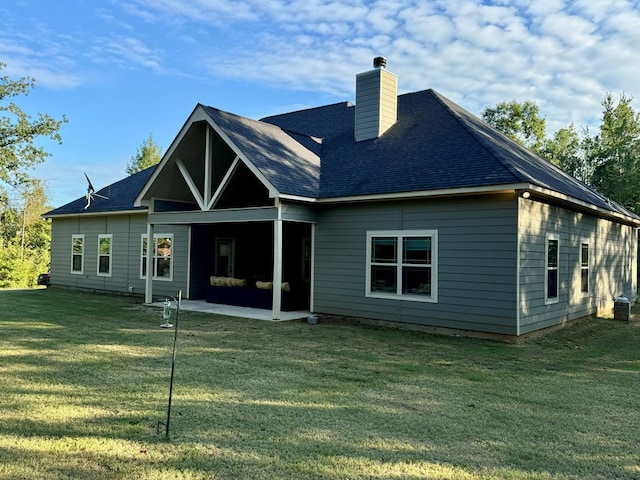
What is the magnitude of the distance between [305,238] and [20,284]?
58.1 feet

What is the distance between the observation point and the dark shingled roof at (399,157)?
30.3 ft

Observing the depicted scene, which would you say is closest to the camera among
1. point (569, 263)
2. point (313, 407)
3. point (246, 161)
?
point (313, 407)

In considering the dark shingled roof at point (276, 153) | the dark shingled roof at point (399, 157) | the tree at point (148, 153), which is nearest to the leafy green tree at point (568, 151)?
the dark shingled roof at point (399, 157)

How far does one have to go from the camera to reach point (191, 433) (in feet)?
12.6

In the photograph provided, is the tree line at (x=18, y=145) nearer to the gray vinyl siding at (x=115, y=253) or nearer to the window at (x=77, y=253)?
the gray vinyl siding at (x=115, y=253)

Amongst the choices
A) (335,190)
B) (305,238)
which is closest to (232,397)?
(335,190)

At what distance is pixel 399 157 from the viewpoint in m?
11.0

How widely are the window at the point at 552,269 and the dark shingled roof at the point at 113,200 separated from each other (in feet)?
39.7

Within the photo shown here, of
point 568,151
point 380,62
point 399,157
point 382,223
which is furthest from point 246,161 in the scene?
point 568,151

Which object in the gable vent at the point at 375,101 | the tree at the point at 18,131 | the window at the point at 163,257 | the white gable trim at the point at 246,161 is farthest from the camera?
the tree at the point at 18,131

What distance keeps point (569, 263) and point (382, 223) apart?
4.54 meters

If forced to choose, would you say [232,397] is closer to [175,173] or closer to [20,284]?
[175,173]

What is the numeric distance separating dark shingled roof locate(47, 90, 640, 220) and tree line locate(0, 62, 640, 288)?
15.8m

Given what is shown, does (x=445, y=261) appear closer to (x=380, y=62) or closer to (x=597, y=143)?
(x=380, y=62)
